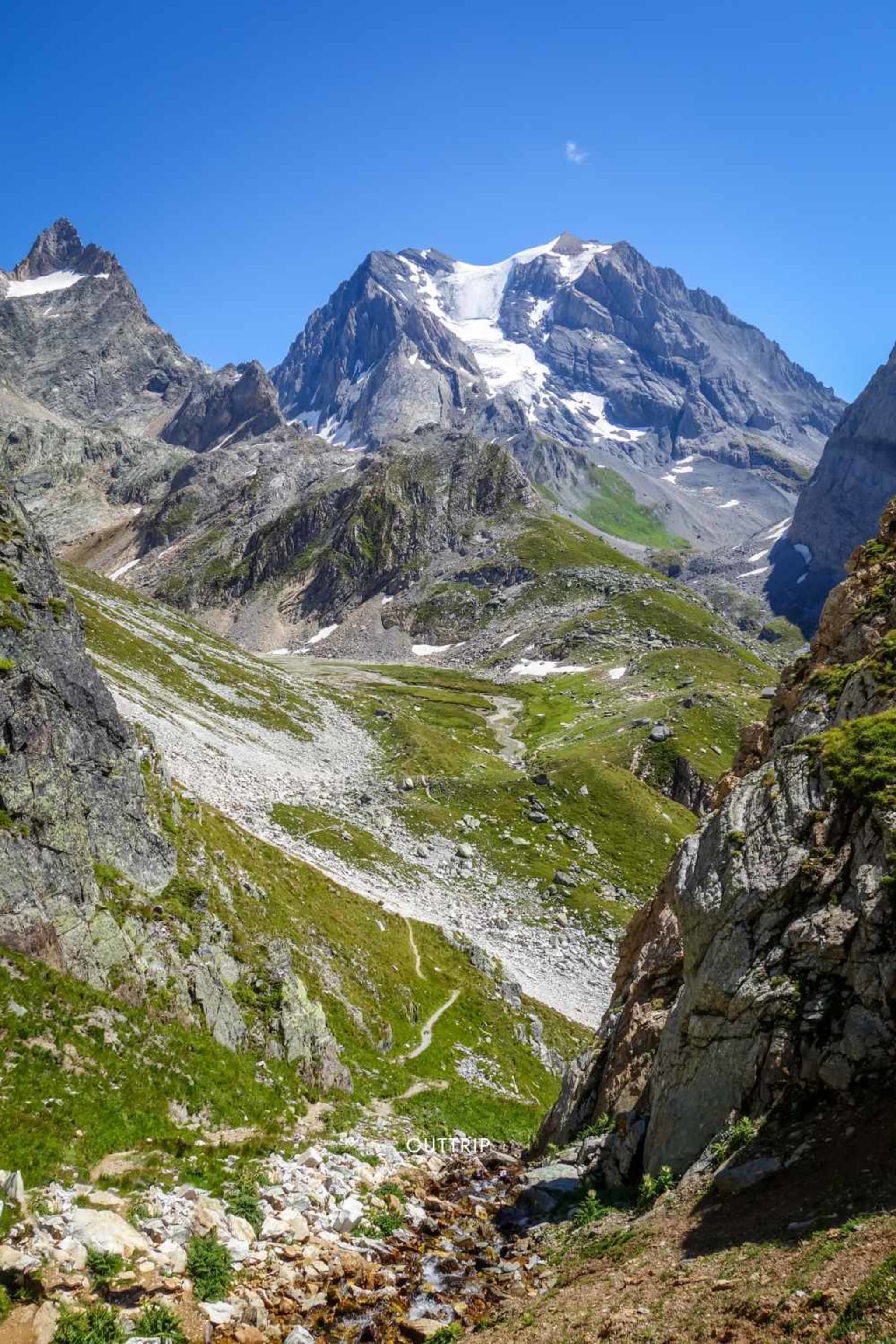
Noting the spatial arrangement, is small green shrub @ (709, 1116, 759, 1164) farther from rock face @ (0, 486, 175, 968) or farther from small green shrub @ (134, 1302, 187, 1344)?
rock face @ (0, 486, 175, 968)

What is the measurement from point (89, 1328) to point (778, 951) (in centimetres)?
1591

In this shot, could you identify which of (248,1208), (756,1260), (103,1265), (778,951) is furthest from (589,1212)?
(103,1265)

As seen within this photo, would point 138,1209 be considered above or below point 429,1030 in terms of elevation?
above

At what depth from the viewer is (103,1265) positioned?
14422 millimetres

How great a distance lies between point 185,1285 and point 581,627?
178353 mm

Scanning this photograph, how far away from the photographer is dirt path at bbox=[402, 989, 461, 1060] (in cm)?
3569

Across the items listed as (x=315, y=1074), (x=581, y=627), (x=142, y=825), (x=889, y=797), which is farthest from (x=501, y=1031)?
(x=581, y=627)

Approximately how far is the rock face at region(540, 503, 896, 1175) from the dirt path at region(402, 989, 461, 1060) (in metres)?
10.2

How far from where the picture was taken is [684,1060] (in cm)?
1989

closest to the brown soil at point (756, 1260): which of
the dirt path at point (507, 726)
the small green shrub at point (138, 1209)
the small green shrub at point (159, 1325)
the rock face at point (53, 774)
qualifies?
the small green shrub at point (159, 1325)

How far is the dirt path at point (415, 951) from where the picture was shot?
4434 centimetres

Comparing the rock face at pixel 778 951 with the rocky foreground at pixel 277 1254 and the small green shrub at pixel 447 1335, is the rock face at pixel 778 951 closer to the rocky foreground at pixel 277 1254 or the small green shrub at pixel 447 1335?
the rocky foreground at pixel 277 1254

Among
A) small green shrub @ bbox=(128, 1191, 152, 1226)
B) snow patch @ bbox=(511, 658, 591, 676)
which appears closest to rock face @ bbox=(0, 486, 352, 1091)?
small green shrub @ bbox=(128, 1191, 152, 1226)

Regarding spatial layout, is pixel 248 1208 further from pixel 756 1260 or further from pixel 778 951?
pixel 778 951
